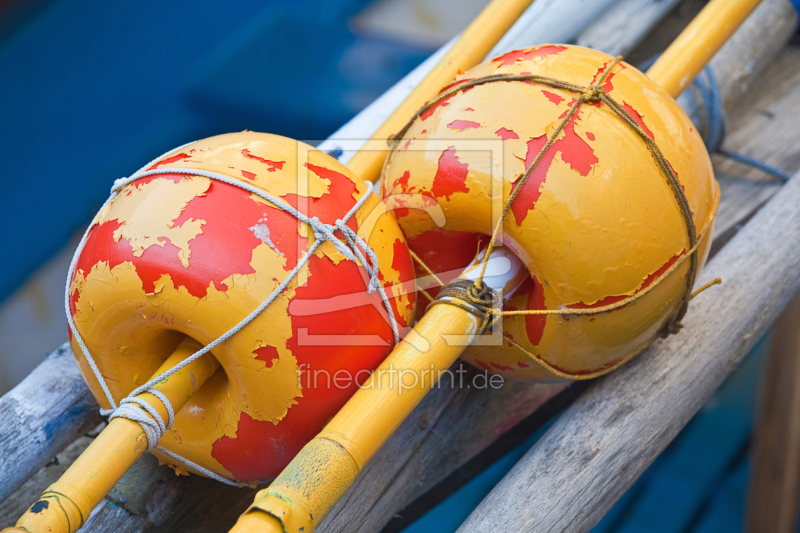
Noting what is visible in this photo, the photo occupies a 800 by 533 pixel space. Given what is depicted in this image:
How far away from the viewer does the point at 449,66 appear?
57.6 inches

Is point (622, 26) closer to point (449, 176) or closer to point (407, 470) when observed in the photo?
point (449, 176)

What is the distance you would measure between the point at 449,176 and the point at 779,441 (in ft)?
5.52

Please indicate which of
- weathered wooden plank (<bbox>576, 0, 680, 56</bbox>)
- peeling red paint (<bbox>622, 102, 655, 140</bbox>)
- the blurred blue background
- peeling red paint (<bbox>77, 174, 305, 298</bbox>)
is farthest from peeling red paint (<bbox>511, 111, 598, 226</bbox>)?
the blurred blue background

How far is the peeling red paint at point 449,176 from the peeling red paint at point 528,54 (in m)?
0.22

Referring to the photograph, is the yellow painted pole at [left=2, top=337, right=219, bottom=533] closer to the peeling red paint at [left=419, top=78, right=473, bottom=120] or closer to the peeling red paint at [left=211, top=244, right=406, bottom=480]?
the peeling red paint at [left=211, top=244, right=406, bottom=480]

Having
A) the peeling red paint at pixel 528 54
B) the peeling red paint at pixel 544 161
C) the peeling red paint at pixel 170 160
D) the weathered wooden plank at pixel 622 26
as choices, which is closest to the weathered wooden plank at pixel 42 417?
the peeling red paint at pixel 170 160

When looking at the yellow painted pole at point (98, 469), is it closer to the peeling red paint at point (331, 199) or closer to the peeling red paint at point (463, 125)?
the peeling red paint at point (331, 199)

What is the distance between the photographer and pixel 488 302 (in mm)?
1039

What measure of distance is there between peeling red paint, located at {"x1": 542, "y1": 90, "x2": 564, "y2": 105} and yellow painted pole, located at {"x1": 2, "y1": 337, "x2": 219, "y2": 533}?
66 centimetres

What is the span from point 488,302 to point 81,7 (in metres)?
2.41

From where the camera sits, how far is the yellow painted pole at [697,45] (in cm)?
139

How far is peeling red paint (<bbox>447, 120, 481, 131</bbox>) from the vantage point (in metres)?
1.06

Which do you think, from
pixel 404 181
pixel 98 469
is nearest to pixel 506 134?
pixel 404 181

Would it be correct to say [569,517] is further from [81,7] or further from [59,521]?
[81,7]
